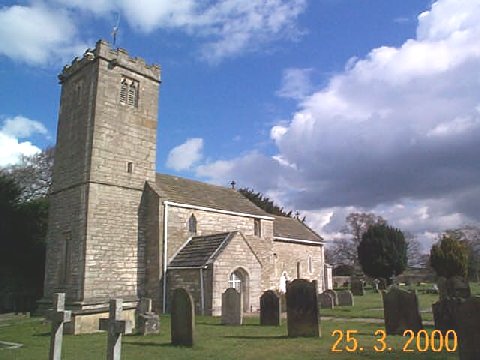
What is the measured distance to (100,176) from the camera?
20.1 meters

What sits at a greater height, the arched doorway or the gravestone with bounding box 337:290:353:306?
the arched doorway

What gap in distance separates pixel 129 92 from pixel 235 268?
1077 centimetres

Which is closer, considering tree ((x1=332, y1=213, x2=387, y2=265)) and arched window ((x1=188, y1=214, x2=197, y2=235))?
arched window ((x1=188, y1=214, x2=197, y2=235))

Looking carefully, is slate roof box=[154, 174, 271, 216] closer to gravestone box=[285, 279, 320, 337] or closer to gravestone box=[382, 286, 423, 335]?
gravestone box=[285, 279, 320, 337]

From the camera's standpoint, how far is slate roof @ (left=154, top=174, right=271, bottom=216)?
2311 centimetres

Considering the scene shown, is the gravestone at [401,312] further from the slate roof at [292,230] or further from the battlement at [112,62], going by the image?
the slate roof at [292,230]

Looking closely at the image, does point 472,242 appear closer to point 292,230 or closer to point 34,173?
point 292,230

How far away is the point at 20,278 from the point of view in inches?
1059

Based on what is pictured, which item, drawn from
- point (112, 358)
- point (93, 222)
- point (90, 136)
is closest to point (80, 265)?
point (93, 222)

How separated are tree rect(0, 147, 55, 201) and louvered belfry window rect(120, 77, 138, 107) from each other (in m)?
14.9

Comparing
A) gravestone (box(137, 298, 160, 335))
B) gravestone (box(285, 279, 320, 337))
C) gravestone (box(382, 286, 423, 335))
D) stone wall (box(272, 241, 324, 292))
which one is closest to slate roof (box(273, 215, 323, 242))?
stone wall (box(272, 241, 324, 292))

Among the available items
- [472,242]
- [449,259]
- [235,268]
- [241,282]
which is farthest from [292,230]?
[472,242]

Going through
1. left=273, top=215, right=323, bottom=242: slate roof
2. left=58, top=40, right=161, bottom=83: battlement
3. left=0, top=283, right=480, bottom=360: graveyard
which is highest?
left=58, top=40, right=161, bottom=83: battlement

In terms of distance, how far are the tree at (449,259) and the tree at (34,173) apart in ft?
Result: 103
